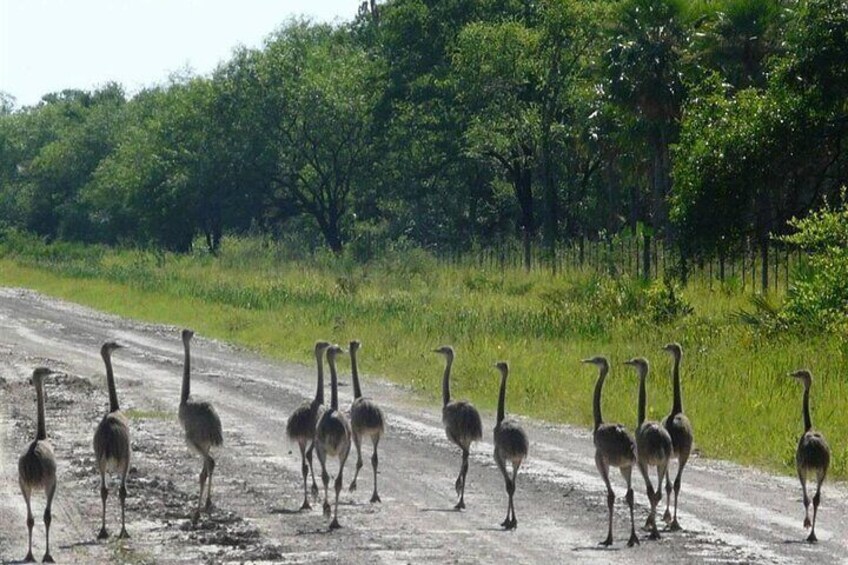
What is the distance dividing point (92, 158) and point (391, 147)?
3890cm

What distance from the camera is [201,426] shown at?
15.1 metres

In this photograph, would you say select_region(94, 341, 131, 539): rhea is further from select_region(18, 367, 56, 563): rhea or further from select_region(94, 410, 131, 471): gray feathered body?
select_region(18, 367, 56, 563): rhea

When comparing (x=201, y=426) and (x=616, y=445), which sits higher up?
(x=616, y=445)

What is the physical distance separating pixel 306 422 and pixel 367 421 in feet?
1.91

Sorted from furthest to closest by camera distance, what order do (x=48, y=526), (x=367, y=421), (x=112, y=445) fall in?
(x=367, y=421) → (x=112, y=445) → (x=48, y=526)

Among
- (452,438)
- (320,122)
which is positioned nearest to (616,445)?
(452,438)

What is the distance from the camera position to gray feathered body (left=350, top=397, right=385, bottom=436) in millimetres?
16047

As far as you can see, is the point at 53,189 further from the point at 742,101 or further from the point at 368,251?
the point at 742,101

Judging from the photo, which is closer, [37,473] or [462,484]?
[37,473]

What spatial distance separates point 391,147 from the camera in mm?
66812

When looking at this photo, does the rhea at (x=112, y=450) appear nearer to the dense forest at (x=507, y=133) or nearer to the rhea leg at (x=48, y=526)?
the rhea leg at (x=48, y=526)

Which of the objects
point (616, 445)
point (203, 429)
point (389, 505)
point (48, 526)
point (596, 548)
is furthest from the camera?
point (389, 505)

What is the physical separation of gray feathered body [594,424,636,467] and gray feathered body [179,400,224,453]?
356 centimetres

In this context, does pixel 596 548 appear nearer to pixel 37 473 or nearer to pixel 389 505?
pixel 389 505
